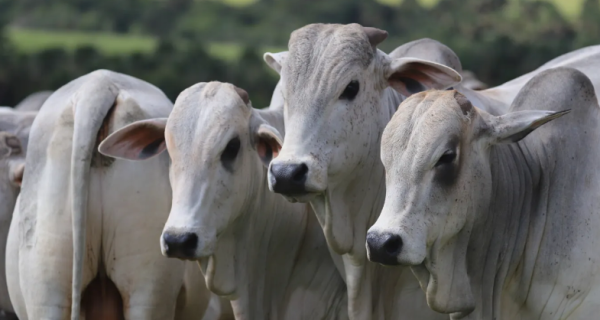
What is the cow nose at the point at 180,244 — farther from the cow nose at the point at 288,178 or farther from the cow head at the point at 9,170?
the cow head at the point at 9,170

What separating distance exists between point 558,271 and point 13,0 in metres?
16.3

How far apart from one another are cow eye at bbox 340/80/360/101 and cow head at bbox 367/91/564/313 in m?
0.46

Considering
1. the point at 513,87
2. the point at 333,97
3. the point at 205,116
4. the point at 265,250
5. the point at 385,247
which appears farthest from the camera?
the point at 513,87

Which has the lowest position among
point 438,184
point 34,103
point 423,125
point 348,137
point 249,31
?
point 249,31

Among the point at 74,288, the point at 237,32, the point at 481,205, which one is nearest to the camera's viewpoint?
the point at 481,205

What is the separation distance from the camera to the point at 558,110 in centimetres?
471

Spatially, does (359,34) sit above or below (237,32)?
above

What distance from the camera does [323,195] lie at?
4.93m

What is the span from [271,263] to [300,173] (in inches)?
41.4

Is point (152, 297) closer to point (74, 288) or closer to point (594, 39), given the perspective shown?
point (74, 288)

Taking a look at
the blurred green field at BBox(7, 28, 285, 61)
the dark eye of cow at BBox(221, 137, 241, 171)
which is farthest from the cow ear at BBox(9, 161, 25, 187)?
the blurred green field at BBox(7, 28, 285, 61)

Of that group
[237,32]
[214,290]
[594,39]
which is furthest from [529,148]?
[237,32]

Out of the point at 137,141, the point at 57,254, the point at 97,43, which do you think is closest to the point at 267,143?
the point at 137,141

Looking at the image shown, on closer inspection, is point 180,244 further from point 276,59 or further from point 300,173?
point 276,59
